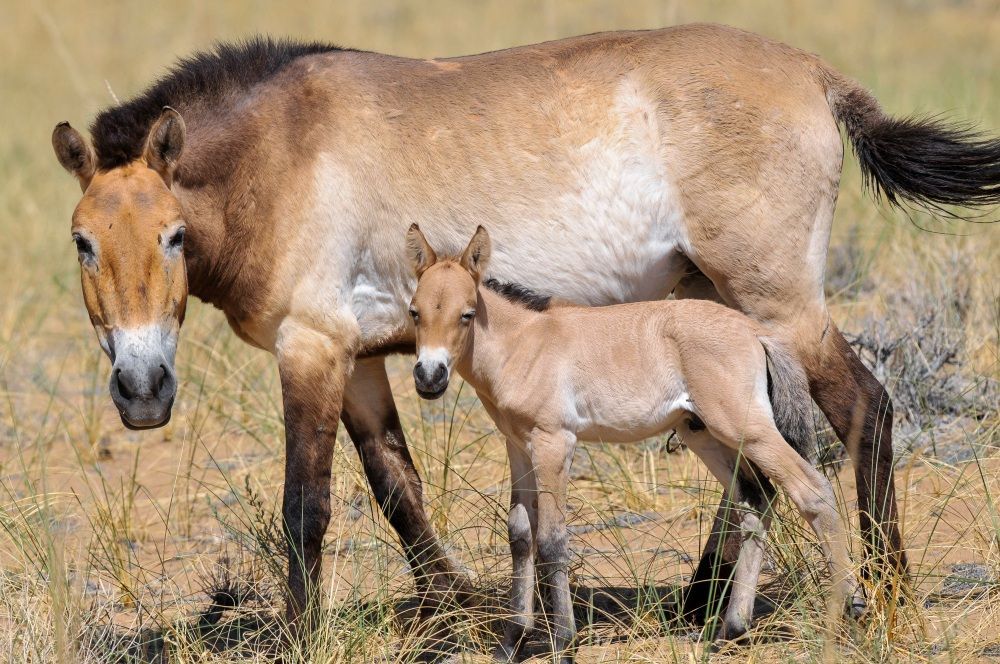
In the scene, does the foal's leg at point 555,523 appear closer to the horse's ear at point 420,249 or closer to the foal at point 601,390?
the foal at point 601,390

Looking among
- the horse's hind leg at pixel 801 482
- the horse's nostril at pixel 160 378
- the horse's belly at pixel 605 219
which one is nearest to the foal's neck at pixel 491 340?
the horse's belly at pixel 605 219

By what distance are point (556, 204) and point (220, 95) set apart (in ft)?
4.74

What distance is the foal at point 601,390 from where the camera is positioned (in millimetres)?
3943

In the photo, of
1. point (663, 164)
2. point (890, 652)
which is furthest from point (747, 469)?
point (663, 164)

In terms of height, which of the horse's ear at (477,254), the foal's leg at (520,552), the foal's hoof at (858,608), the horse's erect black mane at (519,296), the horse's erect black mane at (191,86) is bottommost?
the foal's hoof at (858,608)

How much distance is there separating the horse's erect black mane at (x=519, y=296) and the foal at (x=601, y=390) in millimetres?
12

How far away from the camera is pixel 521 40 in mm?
14383

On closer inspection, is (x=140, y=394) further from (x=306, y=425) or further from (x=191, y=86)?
(x=191, y=86)

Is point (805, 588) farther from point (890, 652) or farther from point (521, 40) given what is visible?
point (521, 40)

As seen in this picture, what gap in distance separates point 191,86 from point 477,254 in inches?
57.8

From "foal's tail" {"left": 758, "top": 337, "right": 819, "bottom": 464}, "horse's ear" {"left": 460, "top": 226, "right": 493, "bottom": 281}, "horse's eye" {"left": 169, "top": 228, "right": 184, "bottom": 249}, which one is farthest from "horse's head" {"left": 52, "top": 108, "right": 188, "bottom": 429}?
"foal's tail" {"left": 758, "top": 337, "right": 819, "bottom": 464}

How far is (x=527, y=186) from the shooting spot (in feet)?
15.0

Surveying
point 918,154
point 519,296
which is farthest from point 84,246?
point 918,154

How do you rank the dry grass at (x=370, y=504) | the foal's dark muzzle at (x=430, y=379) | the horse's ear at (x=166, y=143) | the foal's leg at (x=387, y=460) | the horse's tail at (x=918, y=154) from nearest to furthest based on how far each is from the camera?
the foal's dark muzzle at (x=430, y=379) → the dry grass at (x=370, y=504) → the horse's ear at (x=166, y=143) → the horse's tail at (x=918, y=154) → the foal's leg at (x=387, y=460)
